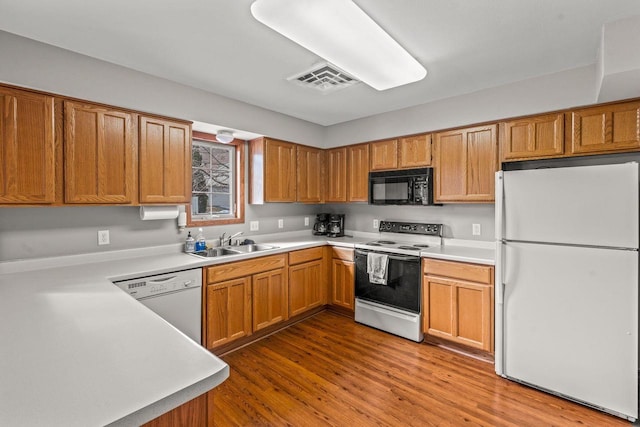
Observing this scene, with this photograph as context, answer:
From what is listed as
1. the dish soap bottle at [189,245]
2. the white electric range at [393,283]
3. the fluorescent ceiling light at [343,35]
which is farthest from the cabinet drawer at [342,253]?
the fluorescent ceiling light at [343,35]

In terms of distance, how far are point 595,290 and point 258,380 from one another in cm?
244

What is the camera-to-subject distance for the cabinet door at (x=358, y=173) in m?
3.87

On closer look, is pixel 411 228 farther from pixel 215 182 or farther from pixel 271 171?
pixel 215 182

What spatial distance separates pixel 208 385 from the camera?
88 centimetres

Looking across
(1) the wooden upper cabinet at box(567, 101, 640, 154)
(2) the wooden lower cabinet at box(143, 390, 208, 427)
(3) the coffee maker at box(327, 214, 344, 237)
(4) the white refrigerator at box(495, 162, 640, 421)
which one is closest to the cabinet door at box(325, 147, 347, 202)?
(3) the coffee maker at box(327, 214, 344, 237)

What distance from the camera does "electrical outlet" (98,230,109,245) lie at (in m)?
2.53

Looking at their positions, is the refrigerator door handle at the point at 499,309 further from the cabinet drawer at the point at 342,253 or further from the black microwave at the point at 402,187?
the cabinet drawer at the point at 342,253

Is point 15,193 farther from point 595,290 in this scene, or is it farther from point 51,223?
point 595,290

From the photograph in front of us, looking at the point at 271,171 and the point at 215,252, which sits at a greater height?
the point at 271,171

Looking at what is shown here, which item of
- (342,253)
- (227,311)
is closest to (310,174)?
(342,253)

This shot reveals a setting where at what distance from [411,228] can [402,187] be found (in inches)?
21.1

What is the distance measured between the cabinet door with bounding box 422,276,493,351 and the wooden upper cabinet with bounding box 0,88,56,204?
313cm

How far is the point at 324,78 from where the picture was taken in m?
2.65

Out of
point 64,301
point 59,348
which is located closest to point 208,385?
point 59,348
